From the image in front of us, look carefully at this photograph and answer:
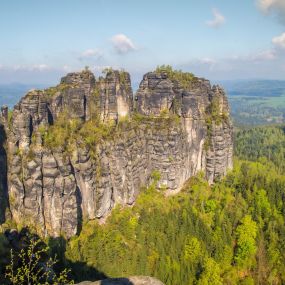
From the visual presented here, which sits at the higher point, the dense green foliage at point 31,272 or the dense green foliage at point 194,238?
the dense green foliage at point 31,272

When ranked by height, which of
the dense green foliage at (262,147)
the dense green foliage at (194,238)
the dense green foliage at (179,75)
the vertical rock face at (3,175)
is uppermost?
the dense green foliage at (179,75)

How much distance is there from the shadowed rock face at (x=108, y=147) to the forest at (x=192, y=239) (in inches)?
164

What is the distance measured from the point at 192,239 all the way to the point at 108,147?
26574mm

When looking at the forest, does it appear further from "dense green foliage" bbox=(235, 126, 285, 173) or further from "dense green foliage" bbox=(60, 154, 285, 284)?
"dense green foliage" bbox=(235, 126, 285, 173)

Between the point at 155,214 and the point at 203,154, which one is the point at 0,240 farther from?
the point at 203,154

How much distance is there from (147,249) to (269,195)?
37.3m

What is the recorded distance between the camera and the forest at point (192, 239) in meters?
66.8

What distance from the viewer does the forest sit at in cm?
6675

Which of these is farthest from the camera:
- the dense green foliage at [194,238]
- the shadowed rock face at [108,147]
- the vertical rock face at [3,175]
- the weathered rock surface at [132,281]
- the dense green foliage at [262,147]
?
the dense green foliage at [262,147]

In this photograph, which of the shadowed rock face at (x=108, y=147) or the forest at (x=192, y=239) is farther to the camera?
the shadowed rock face at (x=108, y=147)

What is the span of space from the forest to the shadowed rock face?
4160mm

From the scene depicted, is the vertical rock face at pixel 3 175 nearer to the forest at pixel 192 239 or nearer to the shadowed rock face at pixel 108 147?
the shadowed rock face at pixel 108 147

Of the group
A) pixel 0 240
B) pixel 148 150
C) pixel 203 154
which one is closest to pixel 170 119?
pixel 148 150

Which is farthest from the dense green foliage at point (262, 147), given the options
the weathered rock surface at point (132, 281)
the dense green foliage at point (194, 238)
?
the weathered rock surface at point (132, 281)
